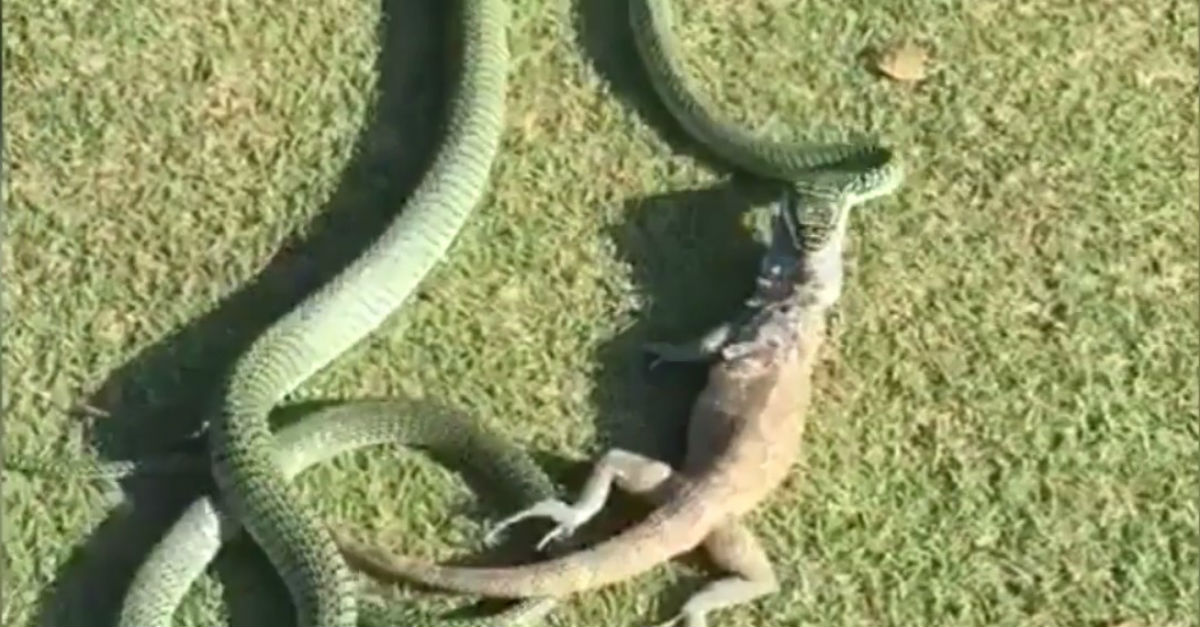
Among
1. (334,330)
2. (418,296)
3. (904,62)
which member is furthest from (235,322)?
(904,62)

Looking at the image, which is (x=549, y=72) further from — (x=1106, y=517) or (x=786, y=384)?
(x=1106, y=517)

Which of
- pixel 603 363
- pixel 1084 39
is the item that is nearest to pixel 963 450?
pixel 603 363

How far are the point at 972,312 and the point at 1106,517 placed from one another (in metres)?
0.56

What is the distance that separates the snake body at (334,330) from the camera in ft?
14.9

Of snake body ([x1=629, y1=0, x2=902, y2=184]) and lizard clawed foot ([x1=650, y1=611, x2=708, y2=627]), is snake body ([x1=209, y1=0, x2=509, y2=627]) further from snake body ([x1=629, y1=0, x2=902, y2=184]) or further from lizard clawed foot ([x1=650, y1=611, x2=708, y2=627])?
lizard clawed foot ([x1=650, y1=611, x2=708, y2=627])

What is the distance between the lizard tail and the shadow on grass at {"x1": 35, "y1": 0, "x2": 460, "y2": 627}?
48cm

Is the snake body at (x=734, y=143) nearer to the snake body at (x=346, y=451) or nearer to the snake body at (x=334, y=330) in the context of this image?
the snake body at (x=334, y=330)

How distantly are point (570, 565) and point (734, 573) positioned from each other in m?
0.36

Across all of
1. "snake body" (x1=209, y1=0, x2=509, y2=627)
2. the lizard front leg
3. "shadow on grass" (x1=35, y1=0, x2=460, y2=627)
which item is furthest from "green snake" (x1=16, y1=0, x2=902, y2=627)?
the lizard front leg

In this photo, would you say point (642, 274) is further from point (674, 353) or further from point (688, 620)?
point (688, 620)

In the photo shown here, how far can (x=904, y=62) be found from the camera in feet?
17.7

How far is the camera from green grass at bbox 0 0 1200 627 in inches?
188

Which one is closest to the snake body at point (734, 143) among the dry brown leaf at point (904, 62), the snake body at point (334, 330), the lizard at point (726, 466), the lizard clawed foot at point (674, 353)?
the lizard at point (726, 466)

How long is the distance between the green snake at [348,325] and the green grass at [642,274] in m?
0.08
